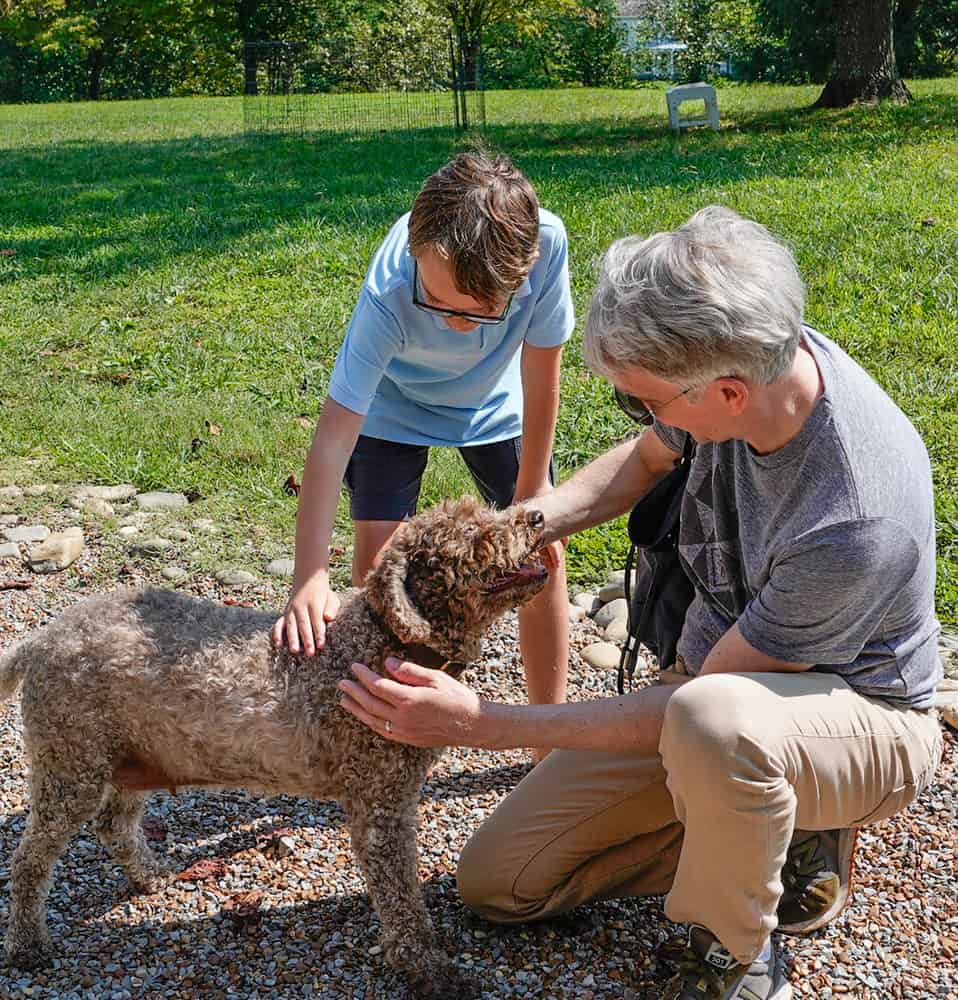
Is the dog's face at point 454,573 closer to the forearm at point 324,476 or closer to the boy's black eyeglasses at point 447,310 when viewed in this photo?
the forearm at point 324,476

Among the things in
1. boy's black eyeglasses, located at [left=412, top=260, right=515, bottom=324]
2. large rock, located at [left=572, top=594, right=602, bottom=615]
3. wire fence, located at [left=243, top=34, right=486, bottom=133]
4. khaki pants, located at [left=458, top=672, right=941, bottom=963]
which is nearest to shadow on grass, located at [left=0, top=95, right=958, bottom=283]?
wire fence, located at [left=243, top=34, right=486, bottom=133]

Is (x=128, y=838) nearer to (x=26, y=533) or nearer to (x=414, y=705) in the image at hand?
(x=414, y=705)

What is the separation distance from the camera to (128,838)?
335 cm

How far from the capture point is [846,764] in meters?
2.68

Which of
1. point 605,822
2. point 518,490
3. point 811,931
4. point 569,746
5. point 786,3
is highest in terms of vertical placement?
point 786,3

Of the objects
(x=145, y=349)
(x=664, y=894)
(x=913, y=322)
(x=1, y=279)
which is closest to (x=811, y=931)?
(x=664, y=894)

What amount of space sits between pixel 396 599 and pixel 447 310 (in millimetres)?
819

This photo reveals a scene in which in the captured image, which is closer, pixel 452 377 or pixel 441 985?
pixel 441 985

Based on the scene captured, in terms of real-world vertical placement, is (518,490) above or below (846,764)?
above

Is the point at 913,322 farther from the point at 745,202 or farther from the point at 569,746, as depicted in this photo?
the point at 569,746

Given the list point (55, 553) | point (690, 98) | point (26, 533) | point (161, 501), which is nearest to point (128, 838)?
point (55, 553)

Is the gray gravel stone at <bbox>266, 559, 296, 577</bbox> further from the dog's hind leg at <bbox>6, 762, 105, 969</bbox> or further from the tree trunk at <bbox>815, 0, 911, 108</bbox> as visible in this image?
the tree trunk at <bbox>815, 0, 911, 108</bbox>

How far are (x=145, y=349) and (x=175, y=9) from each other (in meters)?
28.1

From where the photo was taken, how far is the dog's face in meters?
2.96
